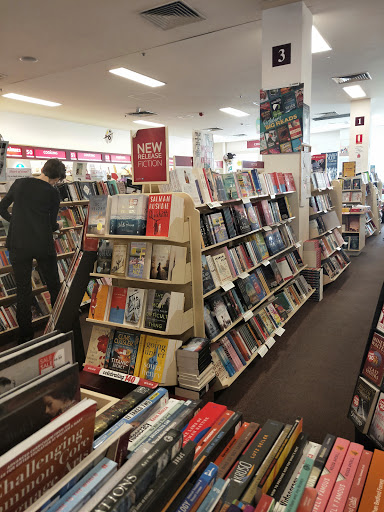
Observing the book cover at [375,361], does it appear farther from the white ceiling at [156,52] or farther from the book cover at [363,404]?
the white ceiling at [156,52]

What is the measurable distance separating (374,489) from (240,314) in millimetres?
2250

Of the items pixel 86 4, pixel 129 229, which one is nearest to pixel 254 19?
pixel 86 4

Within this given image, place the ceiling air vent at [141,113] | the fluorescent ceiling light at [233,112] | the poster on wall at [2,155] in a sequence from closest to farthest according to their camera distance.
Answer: the poster on wall at [2,155], the ceiling air vent at [141,113], the fluorescent ceiling light at [233,112]

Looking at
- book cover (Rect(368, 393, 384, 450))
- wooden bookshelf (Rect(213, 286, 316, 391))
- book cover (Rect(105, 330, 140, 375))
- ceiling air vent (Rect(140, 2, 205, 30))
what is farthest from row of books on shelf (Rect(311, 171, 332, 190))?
book cover (Rect(368, 393, 384, 450))

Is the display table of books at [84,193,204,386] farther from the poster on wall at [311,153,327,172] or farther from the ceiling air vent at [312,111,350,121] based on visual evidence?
the ceiling air vent at [312,111,350,121]

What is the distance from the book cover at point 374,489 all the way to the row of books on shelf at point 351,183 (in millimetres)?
9020

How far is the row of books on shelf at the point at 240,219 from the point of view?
10.5ft

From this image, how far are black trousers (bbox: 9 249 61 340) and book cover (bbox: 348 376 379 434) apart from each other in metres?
3.02

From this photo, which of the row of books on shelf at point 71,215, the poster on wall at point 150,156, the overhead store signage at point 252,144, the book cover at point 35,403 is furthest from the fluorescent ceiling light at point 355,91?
the book cover at point 35,403

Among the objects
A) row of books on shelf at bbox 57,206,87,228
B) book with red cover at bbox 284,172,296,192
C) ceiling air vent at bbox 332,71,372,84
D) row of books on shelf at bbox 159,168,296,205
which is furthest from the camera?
ceiling air vent at bbox 332,71,372,84

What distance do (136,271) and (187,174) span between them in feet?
3.02

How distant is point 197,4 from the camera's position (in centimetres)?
440

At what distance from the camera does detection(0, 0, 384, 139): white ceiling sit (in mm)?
4590

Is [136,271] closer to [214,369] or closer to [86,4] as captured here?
[214,369]
